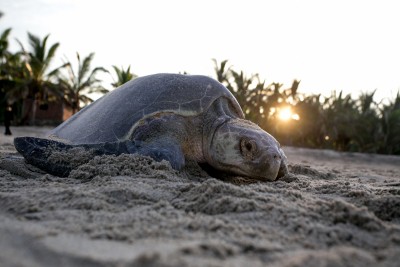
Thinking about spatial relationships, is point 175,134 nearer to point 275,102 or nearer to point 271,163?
point 271,163

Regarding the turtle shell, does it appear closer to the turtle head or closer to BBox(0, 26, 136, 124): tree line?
the turtle head

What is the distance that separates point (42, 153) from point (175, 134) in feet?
3.01

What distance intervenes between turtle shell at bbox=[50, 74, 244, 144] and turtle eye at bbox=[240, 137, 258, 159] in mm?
434

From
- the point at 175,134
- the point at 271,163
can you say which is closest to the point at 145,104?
the point at 175,134

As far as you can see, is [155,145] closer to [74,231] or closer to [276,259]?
[74,231]

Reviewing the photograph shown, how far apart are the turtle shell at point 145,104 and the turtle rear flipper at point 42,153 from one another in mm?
263

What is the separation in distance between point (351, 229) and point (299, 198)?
17.0 inches

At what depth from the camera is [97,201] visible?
1381 millimetres

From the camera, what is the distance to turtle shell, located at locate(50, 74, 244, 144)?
2586 mm

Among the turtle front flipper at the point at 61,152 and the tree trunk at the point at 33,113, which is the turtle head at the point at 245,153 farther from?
the tree trunk at the point at 33,113

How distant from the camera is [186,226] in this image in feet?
3.83

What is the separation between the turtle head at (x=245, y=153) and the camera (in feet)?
8.04

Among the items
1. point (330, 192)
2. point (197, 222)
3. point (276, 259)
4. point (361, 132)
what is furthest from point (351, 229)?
point (361, 132)

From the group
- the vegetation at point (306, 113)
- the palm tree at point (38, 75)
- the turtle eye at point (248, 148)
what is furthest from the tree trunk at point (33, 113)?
the turtle eye at point (248, 148)
